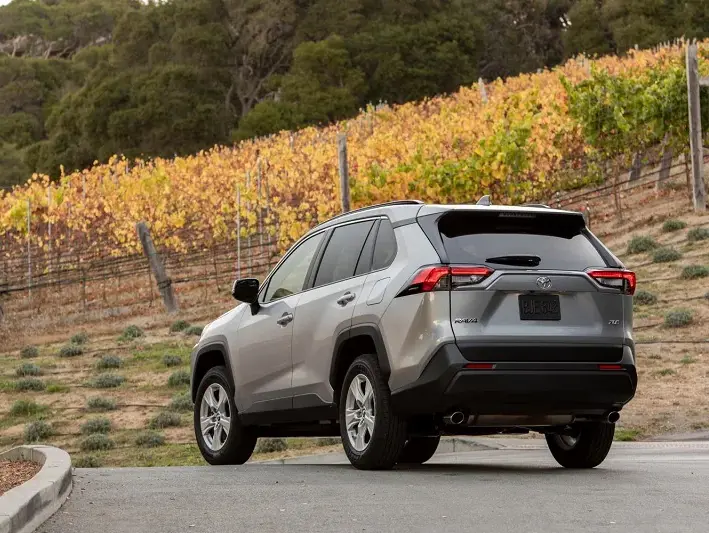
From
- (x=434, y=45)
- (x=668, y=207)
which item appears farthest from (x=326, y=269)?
(x=434, y=45)

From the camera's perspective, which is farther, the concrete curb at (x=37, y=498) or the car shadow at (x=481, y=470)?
the car shadow at (x=481, y=470)

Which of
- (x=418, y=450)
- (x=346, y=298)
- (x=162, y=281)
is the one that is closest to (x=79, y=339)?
(x=162, y=281)

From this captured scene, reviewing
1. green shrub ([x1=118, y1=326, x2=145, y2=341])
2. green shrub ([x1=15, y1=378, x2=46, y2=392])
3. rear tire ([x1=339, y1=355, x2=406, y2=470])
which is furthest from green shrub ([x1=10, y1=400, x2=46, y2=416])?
rear tire ([x1=339, y1=355, x2=406, y2=470])

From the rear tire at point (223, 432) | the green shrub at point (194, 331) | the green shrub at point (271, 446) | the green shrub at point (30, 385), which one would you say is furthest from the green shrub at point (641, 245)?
the rear tire at point (223, 432)

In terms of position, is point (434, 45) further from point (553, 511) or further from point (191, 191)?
point (553, 511)

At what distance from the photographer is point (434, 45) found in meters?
65.9

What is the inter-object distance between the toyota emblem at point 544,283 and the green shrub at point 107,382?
14026 millimetres

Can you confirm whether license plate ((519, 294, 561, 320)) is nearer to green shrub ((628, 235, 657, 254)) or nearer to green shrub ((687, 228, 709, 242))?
green shrub ((687, 228, 709, 242))

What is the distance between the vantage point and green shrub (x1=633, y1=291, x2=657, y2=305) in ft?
72.4

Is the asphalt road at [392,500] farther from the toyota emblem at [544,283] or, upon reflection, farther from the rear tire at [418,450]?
the toyota emblem at [544,283]

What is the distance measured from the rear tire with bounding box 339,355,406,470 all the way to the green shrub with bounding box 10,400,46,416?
1128 centimetres

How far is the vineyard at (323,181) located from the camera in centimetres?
3027

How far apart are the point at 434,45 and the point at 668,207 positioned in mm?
37633

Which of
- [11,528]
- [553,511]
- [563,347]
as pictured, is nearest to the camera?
[11,528]
